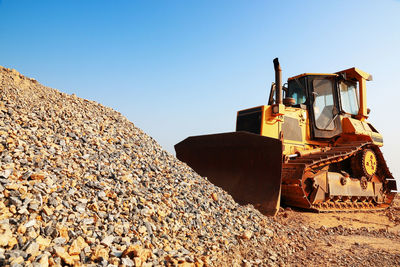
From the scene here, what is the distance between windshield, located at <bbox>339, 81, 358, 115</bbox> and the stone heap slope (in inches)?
193

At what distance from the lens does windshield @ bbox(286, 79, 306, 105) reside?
298 inches

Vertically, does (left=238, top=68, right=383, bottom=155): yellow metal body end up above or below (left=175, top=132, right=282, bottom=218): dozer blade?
above

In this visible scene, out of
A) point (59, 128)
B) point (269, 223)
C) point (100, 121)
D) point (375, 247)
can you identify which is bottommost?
point (375, 247)

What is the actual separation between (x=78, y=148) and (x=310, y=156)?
496 cm

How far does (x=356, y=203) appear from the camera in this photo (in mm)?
7137

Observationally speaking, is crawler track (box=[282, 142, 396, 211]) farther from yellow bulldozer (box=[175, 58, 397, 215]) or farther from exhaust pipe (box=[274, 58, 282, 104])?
exhaust pipe (box=[274, 58, 282, 104])

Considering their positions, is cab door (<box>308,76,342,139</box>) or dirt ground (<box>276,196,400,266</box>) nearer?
dirt ground (<box>276,196,400,266</box>)

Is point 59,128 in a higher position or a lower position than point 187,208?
higher

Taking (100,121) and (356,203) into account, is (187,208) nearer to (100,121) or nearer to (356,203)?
(100,121)

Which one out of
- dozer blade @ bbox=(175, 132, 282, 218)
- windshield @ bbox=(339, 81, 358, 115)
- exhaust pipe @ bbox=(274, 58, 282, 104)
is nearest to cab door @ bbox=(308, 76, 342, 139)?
windshield @ bbox=(339, 81, 358, 115)

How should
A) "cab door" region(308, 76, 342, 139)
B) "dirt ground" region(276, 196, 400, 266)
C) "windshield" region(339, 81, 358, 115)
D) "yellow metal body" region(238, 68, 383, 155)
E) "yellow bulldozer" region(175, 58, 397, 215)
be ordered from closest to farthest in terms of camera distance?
"dirt ground" region(276, 196, 400, 266)
"yellow bulldozer" region(175, 58, 397, 215)
"yellow metal body" region(238, 68, 383, 155)
"cab door" region(308, 76, 342, 139)
"windshield" region(339, 81, 358, 115)

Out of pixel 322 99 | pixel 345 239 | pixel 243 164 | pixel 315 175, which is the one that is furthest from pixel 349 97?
pixel 345 239

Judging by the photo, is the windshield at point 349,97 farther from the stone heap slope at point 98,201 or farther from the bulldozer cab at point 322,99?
the stone heap slope at point 98,201

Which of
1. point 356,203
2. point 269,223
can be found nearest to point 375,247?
point 269,223
